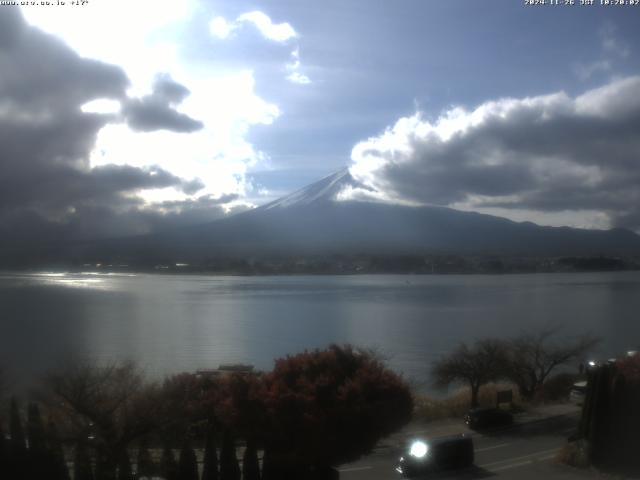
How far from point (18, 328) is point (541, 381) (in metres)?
18.2

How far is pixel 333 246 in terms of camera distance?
92.7 meters

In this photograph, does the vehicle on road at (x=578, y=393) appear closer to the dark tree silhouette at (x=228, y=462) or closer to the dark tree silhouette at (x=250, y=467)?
the dark tree silhouette at (x=250, y=467)

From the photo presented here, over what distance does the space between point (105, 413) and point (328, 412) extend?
8.05ft

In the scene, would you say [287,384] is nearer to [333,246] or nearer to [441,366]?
[441,366]

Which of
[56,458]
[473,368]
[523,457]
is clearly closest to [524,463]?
[523,457]

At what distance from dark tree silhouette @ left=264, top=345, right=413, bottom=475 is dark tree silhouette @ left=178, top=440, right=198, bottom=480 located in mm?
879

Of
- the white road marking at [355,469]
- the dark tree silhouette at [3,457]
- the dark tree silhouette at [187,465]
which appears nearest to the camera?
the dark tree silhouette at [3,457]

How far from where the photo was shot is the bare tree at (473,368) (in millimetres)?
16562

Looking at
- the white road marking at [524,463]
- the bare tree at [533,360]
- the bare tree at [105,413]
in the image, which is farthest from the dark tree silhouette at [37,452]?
the bare tree at [533,360]

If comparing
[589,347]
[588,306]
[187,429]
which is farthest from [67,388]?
[588,306]

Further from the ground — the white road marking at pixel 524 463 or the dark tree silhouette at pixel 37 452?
the dark tree silhouette at pixel 37 452

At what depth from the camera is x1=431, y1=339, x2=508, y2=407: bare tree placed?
16562 millimetres

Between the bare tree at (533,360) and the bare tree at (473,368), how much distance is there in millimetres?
489

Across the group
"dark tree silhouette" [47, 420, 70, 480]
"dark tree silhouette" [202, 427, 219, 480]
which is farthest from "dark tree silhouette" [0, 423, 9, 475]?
"dark tree silhouette" [202, 427, 219, 480]
